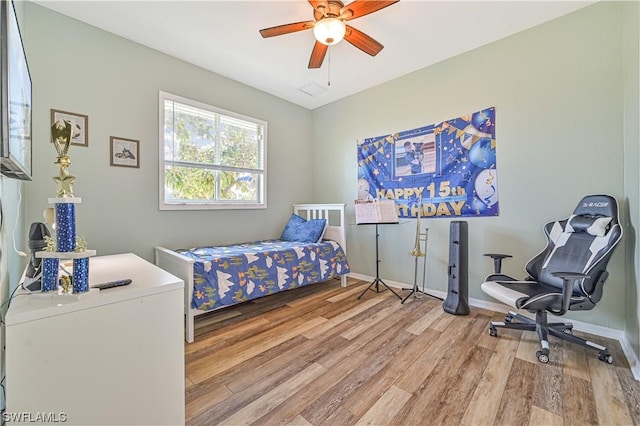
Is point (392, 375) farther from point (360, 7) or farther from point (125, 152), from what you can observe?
point (125, 152)

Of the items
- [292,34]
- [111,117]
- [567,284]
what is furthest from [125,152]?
[567,284]

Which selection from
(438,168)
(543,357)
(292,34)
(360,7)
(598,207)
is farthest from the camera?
(438,168)

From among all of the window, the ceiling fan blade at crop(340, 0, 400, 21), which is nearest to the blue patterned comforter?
the window

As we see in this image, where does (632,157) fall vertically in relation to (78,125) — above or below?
below

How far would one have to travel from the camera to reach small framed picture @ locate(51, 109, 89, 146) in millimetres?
2186

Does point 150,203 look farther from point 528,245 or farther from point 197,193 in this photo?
point 528,245

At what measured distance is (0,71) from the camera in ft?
2.61

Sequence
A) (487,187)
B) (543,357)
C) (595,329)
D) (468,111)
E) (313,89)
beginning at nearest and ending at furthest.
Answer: (543,357), (595,329), (487,187), (468,111), (313,89)

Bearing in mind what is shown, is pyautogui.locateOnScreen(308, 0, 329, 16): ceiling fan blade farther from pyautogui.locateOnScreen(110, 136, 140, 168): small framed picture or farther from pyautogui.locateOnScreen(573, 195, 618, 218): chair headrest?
pyautogui.locateOnScreen(573, 195, 618, 218): chair headrest

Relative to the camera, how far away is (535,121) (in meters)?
2.33

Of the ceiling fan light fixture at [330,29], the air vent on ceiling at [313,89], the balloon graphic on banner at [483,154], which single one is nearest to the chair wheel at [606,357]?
the balloon graphic on banner at [483,154]

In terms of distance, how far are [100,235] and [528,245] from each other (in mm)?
3914

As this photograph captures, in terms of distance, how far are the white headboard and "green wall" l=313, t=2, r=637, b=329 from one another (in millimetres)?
670
